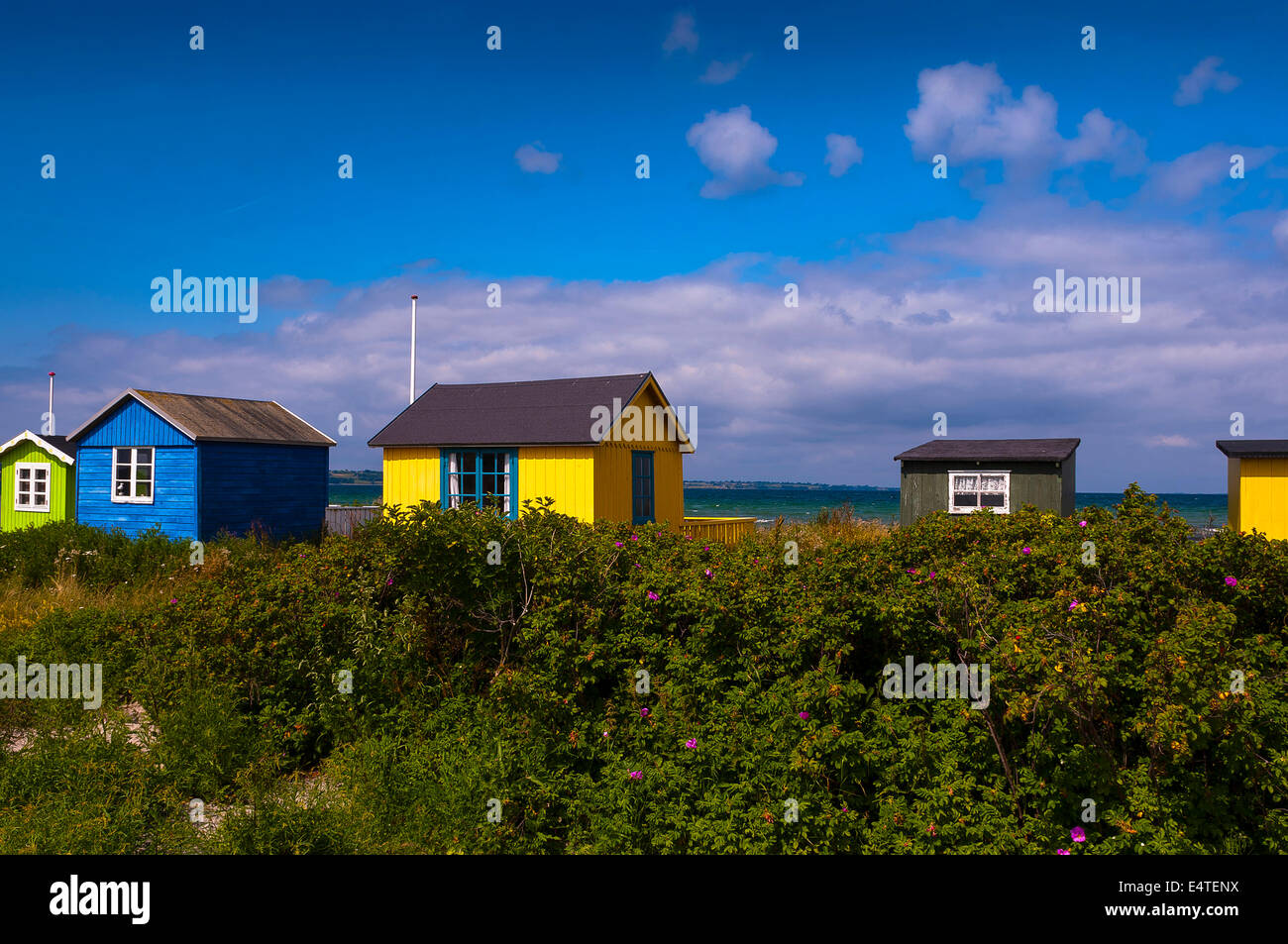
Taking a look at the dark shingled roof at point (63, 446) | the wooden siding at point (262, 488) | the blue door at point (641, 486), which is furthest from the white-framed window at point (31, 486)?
the blue door at point (641, 486)

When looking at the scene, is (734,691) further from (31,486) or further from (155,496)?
(31,486)

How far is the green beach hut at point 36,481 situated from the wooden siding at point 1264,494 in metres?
29.8

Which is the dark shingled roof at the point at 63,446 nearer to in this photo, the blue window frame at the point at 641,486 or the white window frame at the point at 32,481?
the white window frame at the point at 32,481

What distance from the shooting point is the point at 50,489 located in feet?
78.0

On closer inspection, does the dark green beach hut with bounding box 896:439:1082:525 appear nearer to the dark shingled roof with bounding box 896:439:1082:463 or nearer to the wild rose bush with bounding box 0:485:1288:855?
the dark shingled roof with bounding box 896:439:1082:463

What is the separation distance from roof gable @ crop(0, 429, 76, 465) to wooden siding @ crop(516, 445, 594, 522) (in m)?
13.4

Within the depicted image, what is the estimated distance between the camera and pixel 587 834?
531cm

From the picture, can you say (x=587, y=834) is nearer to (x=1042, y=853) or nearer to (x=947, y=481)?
(x=1042, y=853)

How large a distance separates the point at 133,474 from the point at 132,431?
3.72 ft

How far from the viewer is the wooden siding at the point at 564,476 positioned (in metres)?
18.3

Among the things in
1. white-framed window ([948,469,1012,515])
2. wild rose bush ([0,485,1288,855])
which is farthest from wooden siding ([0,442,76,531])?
white-framed window ([948,469,1012,515])
